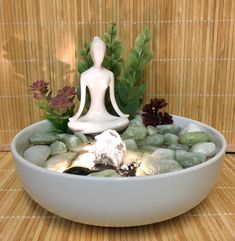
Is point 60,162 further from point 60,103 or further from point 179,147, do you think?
point 179,147

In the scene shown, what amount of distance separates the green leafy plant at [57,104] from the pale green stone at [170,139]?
0.27 m

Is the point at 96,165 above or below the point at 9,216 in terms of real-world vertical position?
above

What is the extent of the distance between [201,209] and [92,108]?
0.39m

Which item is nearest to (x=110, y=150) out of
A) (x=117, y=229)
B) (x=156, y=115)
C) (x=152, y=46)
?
(x=117, y=229)

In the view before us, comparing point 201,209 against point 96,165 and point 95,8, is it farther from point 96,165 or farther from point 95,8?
point 95,8

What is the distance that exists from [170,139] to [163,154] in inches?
4.4

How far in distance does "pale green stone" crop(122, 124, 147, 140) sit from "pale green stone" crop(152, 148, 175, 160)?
113 mm

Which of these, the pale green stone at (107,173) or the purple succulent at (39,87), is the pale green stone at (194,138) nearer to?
the pale green stone at (107,173)

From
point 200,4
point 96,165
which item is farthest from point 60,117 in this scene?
point 200,4

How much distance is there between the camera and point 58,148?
834mm

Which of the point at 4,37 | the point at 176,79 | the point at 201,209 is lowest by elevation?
the point at 201,209

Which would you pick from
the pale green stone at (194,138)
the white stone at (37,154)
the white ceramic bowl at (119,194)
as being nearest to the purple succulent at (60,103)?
the white stone at (37,154)

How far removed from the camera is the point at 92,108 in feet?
3.10

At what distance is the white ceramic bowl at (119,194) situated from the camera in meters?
0.63
